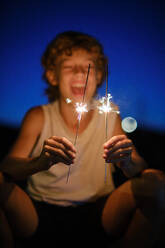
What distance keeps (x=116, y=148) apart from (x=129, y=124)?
0.33 m

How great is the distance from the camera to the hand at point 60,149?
0.79 m

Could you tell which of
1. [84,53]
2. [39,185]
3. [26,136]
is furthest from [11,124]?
[84,53]

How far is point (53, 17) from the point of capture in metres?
1.16

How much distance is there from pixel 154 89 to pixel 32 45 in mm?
793

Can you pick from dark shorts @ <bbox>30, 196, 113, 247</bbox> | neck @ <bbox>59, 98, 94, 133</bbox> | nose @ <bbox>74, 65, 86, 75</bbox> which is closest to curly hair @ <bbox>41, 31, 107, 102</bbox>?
nose @ <bbox>74, 65, 86, 75</bbox>

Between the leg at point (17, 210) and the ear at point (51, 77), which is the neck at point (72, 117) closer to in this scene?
the ear at point (51, 77)

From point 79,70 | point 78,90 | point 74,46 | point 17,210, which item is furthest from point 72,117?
point 17,210

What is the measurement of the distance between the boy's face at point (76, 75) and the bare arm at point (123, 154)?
42cm

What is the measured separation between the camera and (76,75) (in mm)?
1159

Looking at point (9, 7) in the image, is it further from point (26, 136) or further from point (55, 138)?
point (55, 138)

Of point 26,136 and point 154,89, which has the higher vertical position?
point 154,89

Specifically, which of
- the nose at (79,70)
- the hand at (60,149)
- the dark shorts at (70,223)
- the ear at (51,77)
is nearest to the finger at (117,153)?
the hand at (60,149)

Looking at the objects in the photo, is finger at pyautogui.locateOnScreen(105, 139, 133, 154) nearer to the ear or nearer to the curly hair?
the curly hair

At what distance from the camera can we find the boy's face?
3.80 feet
